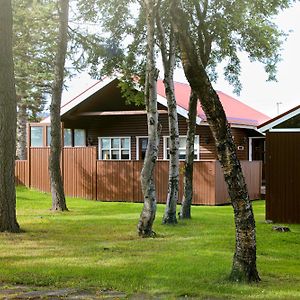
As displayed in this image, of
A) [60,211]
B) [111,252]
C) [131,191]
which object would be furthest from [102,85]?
[111,252]

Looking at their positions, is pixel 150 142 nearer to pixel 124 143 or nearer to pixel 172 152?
pixel 172 152

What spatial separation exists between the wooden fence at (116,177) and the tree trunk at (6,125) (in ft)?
36.1

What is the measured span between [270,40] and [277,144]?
3196 millimetres

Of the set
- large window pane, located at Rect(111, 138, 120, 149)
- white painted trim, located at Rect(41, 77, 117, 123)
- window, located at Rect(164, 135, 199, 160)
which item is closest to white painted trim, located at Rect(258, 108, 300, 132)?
window, located at Rect(164, 135, 199, 160)

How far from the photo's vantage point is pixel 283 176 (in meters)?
16.8

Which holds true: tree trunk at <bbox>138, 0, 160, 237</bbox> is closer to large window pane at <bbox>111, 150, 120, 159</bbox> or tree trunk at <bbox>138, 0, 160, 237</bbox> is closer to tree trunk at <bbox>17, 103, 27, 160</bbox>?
large window pane at <bbox>111, 150, 120, 159</bbox>

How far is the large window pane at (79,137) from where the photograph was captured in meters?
30.4

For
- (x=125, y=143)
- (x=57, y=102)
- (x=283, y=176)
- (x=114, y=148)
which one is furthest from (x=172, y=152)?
(x=114, y=148)

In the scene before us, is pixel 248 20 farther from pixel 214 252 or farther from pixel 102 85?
pixel 102 85

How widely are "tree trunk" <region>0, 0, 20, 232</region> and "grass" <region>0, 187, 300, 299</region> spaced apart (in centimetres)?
55

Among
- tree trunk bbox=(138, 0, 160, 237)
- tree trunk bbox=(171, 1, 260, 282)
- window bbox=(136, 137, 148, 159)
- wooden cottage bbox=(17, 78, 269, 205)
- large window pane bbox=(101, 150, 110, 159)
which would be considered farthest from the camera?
large window pane bbox=(101, 150, 110, 159)

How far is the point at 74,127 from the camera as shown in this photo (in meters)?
29.9

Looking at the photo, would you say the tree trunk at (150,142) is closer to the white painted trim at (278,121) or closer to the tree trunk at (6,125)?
the tree trunk at (6,125)

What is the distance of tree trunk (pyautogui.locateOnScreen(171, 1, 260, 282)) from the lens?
8047 mm
